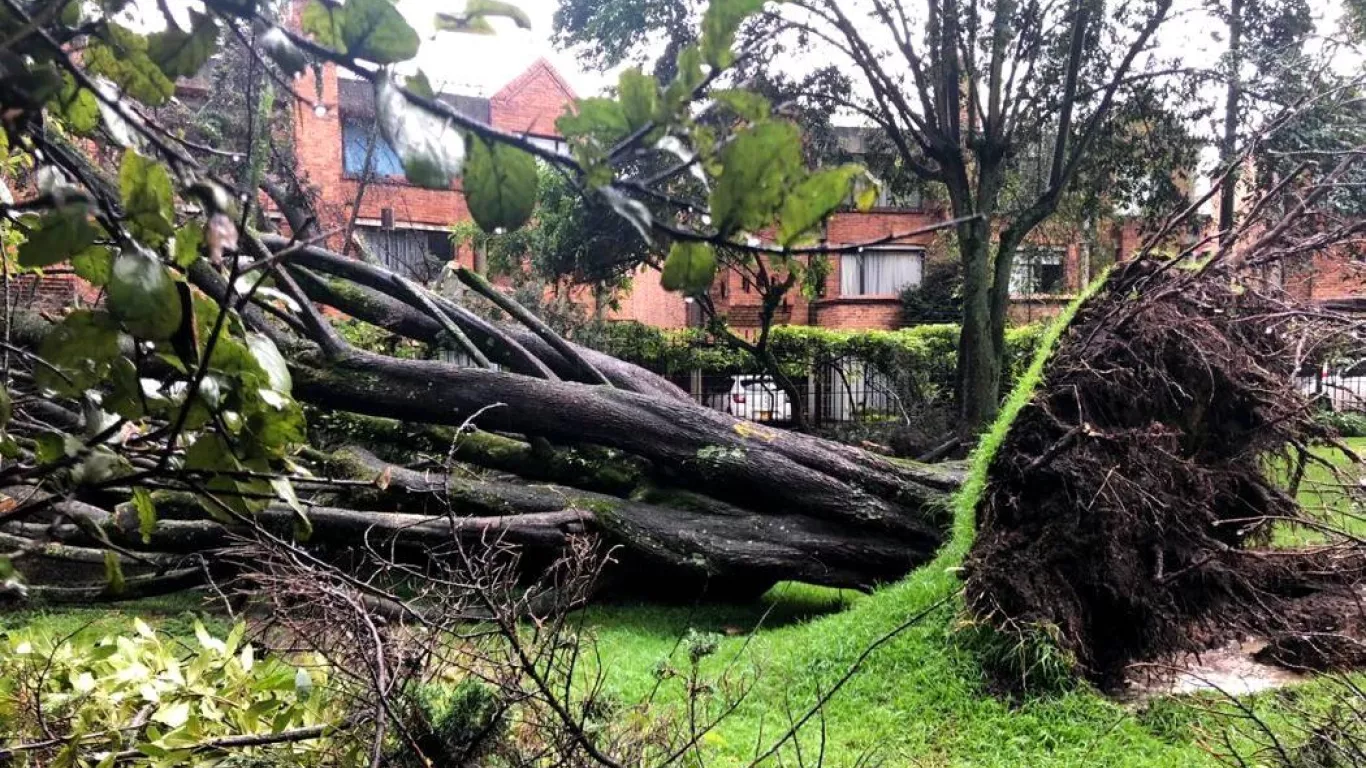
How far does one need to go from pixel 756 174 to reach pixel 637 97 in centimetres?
13

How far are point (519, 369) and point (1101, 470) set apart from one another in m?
4.19

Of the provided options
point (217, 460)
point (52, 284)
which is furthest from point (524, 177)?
point (52, 284)

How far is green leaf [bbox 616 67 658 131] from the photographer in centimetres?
76

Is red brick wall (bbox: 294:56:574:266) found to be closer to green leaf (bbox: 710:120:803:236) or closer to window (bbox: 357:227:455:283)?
window (bbox: 357:227:455:283)

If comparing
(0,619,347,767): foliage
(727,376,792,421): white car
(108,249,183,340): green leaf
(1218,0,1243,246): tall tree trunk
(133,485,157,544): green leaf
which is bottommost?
(727,376,792,421): white car

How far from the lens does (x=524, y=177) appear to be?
0.80 metres

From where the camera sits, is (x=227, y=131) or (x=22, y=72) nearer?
(x=22, y=72)

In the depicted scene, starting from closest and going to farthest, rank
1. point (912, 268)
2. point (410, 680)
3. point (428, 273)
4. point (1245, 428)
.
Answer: point (410, 680)
point (1245, 428)
point (428, 273)
point (912, 268)

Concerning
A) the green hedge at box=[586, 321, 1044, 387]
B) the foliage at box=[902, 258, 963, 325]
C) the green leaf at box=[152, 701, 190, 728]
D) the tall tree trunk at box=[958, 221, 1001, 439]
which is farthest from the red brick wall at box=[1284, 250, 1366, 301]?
the foliage at box=[902, 258, 963, 325]

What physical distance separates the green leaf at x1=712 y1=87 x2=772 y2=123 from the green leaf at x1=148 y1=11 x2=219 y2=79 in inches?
24.3

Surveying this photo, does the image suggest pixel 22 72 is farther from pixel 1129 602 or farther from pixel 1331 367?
pixel 1331 367

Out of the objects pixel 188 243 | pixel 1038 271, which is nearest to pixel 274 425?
pixel 188 243

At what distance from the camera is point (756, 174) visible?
0.75 metres

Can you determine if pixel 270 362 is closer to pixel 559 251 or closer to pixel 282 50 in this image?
pixel 282 50
